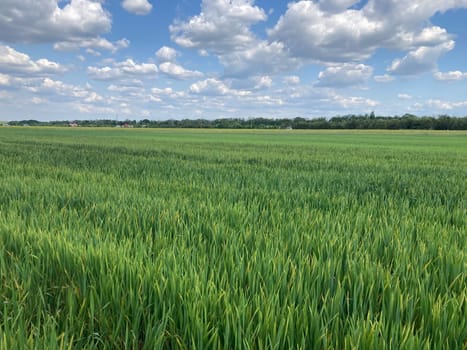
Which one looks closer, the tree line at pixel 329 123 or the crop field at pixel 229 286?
the crop field at pixel 229 286

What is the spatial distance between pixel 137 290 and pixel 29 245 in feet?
5.01

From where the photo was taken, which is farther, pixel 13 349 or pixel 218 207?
pixel 218 207

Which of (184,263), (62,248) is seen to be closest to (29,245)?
(62,248)

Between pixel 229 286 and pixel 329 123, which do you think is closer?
pixel 229 286

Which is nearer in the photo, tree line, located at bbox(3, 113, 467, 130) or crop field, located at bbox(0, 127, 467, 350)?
crop field, located at bbox(0, 127, 467, 350)

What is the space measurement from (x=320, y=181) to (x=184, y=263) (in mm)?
6698

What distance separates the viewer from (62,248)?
282 cm

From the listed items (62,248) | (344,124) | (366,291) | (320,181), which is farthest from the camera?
(344,124)

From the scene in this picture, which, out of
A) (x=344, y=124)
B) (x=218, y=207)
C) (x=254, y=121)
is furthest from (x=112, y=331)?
(x=254, y=121)

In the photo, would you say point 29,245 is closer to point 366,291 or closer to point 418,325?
point 366,291

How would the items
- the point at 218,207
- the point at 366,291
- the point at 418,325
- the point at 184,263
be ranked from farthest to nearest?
the point at 218,207, the point at 184,263, the point at 366,291, the point at 418,325

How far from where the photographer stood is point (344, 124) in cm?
12500

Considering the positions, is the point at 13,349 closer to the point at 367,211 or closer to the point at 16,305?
the point at 16,305

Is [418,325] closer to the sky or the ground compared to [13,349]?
closer to the ground
